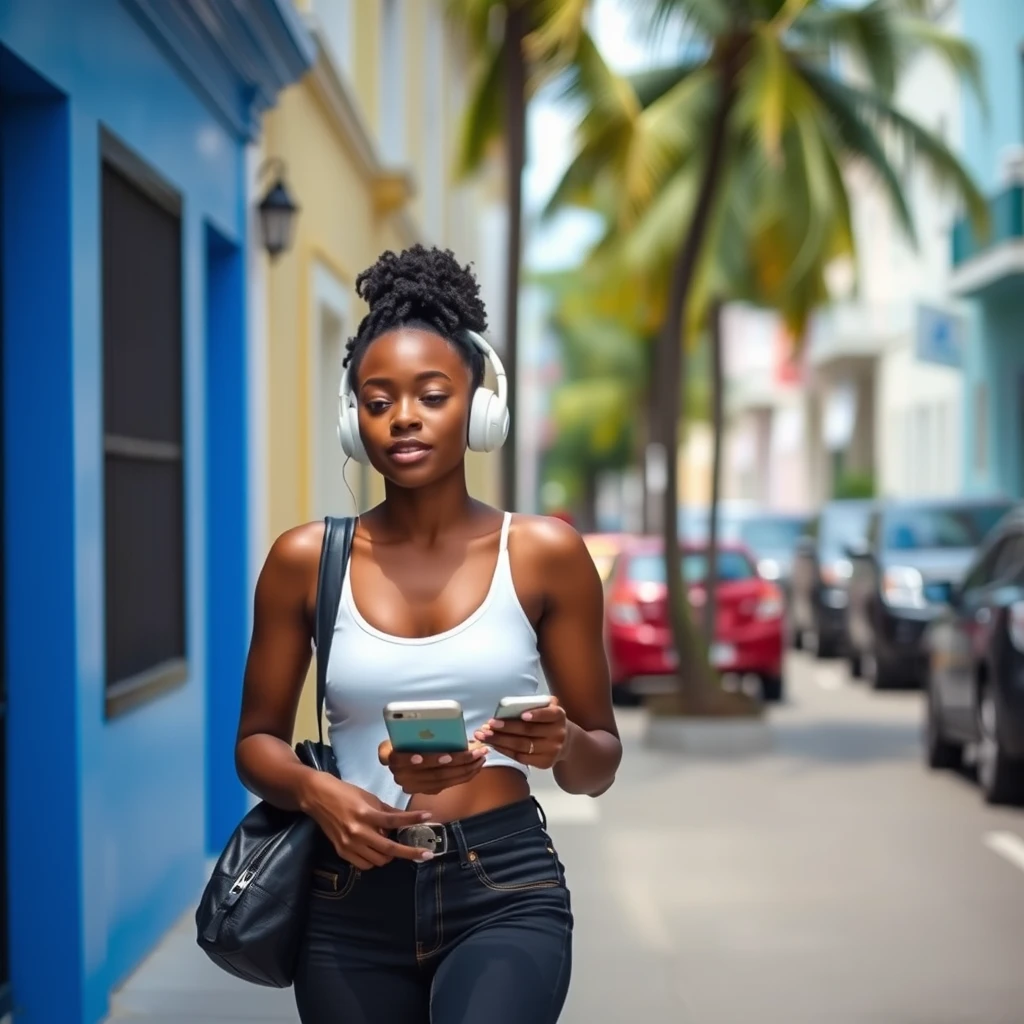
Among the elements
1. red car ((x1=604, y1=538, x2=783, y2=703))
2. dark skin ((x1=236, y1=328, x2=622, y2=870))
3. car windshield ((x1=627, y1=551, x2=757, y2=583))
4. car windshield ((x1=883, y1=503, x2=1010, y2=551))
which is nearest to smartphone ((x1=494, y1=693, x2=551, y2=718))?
dark skin ((x1=236, y1=328, x2=622, y2=870))

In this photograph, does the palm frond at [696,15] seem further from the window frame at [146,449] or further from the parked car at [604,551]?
the parked car at [604,551]

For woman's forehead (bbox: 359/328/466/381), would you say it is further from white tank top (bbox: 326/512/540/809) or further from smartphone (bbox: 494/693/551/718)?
smartphone (bbox: 494/693/551/718)

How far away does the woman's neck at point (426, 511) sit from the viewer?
10.3 feet

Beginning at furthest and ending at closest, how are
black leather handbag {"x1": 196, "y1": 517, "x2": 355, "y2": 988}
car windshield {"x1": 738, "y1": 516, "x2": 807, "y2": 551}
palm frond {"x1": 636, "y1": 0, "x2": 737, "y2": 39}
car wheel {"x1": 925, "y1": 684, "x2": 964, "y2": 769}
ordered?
car windshield {"x1": 738, "y1": 516, "x2": 807, "y2": 551} → palm frond {"x1": 636, "y1": 0, "x2": 737, "y2": 39} → car wheel {"x1": 925, "y1": 684, "x2": 964, "y2": 769} → black leather handbag {"x1": 196, "y1": 517, "x2": 355, "y2": 988}

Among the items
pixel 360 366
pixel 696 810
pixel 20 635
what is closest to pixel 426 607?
pixel 360 366

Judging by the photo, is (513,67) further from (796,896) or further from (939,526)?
(796,896)

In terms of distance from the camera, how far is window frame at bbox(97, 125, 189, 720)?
6.10 meters

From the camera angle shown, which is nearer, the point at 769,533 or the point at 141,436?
the point at 141,436

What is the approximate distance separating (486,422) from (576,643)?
1.26 feet

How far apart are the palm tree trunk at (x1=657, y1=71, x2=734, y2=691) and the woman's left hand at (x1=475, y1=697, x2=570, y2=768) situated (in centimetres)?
1149

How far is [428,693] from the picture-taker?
2.93m

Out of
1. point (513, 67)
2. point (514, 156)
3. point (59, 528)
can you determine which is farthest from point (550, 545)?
point (513, 67)

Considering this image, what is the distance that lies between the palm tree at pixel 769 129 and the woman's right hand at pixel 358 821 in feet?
36.2

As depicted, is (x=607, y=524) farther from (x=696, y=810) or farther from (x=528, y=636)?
(x=528, y=636)
